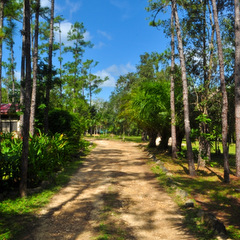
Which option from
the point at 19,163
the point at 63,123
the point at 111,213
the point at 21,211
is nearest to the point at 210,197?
the point at 111,213

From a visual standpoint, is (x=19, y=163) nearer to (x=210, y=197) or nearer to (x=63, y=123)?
(x=210, y=197)

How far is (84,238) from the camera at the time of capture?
421cm

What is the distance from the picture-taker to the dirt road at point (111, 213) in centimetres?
441

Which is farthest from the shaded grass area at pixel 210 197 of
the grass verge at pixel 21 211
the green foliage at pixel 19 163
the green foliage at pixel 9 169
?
the green foliage at pixel 9 169

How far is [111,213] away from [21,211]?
2163 mm

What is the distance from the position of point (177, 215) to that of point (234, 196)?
2641mm

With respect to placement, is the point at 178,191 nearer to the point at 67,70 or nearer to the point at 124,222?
the point at 124,222

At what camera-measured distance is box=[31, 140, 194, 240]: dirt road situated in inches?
174

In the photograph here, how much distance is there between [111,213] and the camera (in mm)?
5441

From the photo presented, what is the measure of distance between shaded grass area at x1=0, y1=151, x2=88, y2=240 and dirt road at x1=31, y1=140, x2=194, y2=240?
0.71 feet

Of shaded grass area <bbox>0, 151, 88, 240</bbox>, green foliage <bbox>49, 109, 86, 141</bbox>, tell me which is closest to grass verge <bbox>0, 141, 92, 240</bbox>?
shaded grass area <bbox>0, 151, 88, 240</bbox>

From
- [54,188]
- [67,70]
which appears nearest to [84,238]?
[54,188]

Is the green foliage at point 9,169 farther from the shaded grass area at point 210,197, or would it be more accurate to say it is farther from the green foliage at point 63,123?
the green foliage at point 63,123

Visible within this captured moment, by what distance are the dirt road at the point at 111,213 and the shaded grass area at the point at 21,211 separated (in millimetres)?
216
